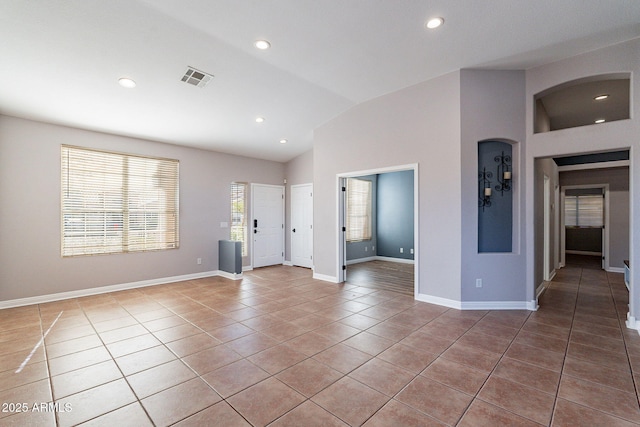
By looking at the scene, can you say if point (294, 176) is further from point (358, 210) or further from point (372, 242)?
point (372, 242)

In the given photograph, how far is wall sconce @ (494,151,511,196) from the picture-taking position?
4.08m

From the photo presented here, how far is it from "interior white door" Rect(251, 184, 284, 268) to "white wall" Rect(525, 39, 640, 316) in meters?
5.48

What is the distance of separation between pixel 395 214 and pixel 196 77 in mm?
6102

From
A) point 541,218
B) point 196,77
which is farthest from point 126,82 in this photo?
point 541,218

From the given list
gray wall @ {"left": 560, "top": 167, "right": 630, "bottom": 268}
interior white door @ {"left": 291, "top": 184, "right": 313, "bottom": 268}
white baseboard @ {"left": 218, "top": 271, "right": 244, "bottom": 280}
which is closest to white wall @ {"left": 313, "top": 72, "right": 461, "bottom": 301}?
interior white door @ {"left": 291, "top": 184, "right": 313, "bottom": 268}

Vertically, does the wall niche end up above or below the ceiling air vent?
below

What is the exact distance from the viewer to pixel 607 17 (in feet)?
9.38

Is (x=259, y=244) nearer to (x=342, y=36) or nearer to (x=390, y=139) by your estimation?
(x=390, y=139)

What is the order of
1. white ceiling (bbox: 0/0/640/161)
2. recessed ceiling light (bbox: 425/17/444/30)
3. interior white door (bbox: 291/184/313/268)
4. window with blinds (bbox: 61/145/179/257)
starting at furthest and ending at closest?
interior white door (bbox: 291/184/313/268) → window with blinds (bbox: 61/145/179/257) → recessed ceiling light (bbox: 425/17/444/30) → white ceiling (bbox: 0/0/640/161)

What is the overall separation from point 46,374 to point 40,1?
325 cm

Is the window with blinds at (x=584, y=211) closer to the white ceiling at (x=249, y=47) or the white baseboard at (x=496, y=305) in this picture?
the white baseboard at (x=496, y=305)

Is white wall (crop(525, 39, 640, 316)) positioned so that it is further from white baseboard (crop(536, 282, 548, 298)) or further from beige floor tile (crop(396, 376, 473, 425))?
beige floor tile (crop(396, 376, 473, 425))

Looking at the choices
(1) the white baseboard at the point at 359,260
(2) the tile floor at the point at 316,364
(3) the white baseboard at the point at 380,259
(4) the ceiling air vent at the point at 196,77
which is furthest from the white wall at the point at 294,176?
(4) the ceiling air vent at the point at 196,77

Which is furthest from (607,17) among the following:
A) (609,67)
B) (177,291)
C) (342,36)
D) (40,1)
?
(177,291)
